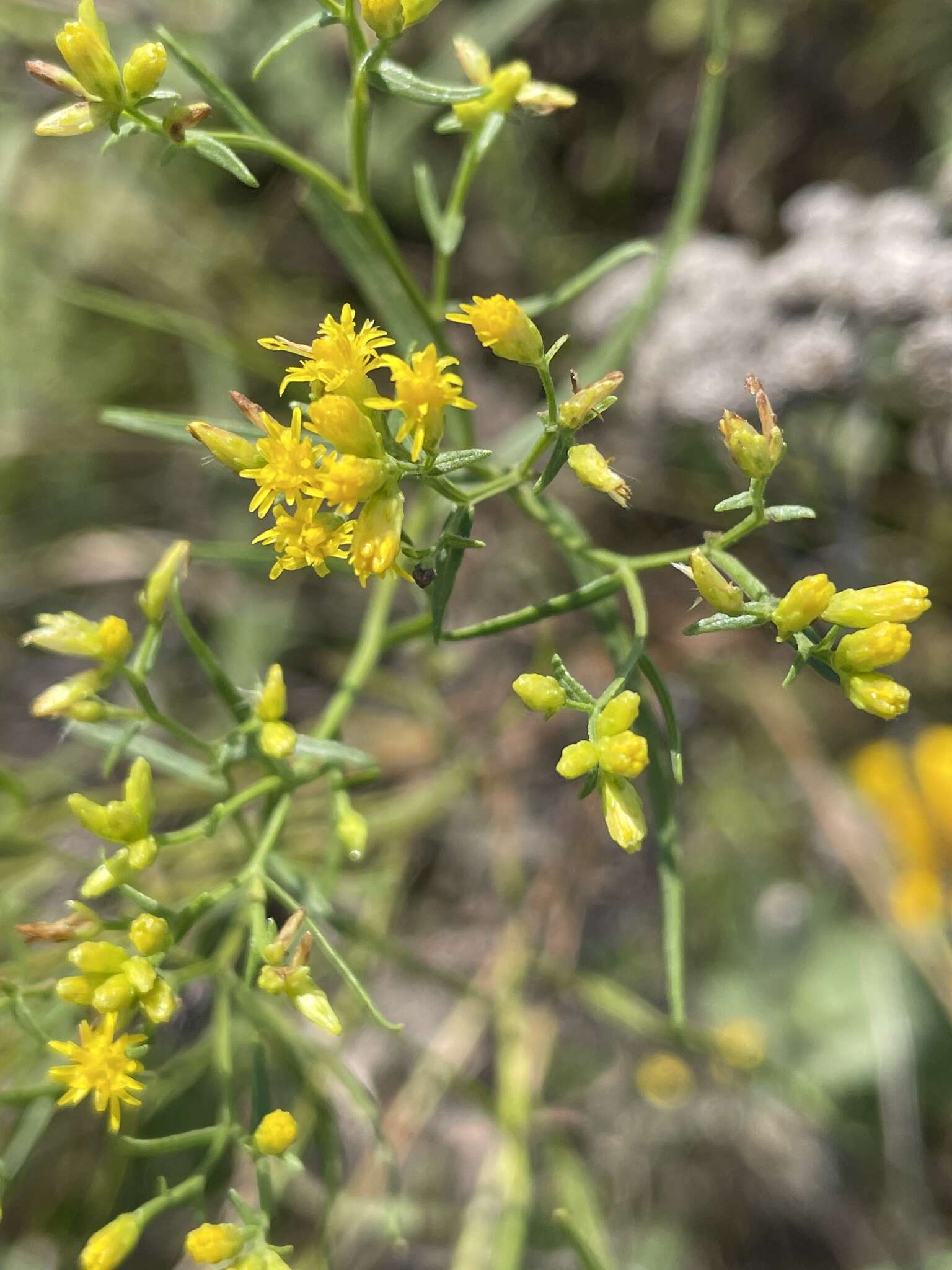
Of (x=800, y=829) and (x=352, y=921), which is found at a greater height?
(x=352, y=921)

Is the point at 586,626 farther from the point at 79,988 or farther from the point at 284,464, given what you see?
the point at 79,988

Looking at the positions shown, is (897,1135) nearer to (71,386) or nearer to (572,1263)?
(572,1263)

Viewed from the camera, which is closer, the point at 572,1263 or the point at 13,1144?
the point at 13,1144

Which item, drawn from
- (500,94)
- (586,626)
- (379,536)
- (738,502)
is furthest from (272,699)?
(586,626)

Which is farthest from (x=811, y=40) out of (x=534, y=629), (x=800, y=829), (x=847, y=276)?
(x=800, y=829)

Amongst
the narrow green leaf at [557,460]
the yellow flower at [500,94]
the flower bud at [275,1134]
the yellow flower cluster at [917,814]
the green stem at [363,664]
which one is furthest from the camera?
the yellow flower cluster at [917,814]

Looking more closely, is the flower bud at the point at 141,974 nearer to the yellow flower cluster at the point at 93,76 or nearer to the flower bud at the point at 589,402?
the flower bud at the point at 589,402

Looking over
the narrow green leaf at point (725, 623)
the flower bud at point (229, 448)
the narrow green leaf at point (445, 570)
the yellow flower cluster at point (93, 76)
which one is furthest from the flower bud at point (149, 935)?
the yellow flower cluster at point (93, 76)
